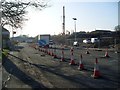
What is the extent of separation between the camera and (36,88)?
38.7 feet

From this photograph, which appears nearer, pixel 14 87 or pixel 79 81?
pixel 14 87

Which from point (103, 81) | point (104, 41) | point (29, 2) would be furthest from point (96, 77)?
point (104, 41)

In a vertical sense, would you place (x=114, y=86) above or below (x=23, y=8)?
below

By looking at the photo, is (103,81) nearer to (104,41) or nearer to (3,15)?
(3,15)

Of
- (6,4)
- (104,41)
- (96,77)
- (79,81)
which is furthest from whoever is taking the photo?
(104,41)

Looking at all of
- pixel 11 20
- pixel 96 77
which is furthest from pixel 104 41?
pixel 96 77

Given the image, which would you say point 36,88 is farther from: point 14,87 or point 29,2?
point 29,2

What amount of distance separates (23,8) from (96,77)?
16504 mm

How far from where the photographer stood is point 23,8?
2908 centimetres

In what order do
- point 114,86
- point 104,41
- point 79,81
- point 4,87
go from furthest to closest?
point 104,41, point 79,81, point 4,87, point 114,86

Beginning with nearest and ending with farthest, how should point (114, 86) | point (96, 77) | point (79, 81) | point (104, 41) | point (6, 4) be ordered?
point (114, 86) < point (79, 81) < point (96, 77) < point (6, 4) < point (104, 41)

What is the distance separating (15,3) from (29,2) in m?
1.30

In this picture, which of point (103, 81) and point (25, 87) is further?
point (103, 81)

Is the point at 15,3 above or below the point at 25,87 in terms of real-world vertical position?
above
